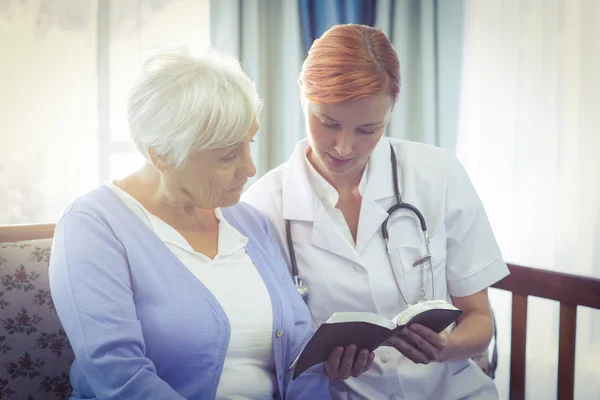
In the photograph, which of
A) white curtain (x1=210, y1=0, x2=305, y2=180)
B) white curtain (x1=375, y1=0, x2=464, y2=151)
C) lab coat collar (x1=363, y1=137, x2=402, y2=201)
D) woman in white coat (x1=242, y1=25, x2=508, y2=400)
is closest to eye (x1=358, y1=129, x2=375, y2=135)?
woman in white coat (x1=242, y1=25, x2=508, y2=400)

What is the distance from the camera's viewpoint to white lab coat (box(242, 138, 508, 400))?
154 centimetres

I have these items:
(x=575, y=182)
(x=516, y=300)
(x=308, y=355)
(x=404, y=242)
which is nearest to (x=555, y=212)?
(x=575, y=182)

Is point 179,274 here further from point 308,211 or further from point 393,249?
point 393,249

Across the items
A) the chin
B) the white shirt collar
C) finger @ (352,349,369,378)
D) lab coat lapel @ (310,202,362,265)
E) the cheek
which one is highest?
the cheek

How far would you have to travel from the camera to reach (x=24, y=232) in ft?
5.15

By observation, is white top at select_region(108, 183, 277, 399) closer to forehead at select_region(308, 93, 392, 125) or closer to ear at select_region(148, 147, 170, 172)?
ear at select_region(148, 147, 170, 172)

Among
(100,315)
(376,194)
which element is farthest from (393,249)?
(100,315)

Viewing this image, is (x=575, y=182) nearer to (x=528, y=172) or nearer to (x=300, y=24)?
(x=528, y=172)

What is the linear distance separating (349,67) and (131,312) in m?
0.69

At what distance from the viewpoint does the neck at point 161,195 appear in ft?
4.49

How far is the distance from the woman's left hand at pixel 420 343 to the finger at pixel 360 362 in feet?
0.24

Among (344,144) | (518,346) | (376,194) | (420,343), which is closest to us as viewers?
(420,343)

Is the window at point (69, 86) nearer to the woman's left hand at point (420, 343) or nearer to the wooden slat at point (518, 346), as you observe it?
the woman's left hand at point (420, 343)

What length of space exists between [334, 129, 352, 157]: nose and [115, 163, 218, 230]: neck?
349mm
